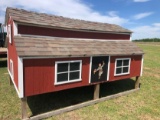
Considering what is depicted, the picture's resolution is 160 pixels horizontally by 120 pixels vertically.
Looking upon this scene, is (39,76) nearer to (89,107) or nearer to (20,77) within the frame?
(20,77)

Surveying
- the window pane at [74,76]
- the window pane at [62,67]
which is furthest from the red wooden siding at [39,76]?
the window pane at [74,76]

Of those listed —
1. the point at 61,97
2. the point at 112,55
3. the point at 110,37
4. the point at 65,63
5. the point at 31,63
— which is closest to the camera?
the point at 31,63

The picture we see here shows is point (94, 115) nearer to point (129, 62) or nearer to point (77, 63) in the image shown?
point (77, 63)

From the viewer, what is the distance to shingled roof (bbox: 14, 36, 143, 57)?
663cm

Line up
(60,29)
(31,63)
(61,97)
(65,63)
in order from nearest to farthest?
(31,63), (65,63), (60,29), (61,97)

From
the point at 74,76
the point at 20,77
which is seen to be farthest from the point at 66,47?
the point at 20,77

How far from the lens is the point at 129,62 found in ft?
33.9

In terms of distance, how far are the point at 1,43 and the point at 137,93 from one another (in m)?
19.7

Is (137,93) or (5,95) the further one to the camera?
(137,93)

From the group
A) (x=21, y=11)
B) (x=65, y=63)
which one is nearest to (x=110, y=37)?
(x=65, y=63)

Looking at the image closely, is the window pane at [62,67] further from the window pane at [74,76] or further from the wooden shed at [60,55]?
the window pane at [74,76]

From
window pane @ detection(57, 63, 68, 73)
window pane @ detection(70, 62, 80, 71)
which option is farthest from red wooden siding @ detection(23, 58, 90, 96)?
window pane @ detection(70, 62, 80, 71)

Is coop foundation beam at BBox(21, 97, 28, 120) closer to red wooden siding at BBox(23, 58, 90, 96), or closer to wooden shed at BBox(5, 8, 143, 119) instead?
wooden shed at BBox(5, 8, 143, 119)

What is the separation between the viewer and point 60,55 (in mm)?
7129
